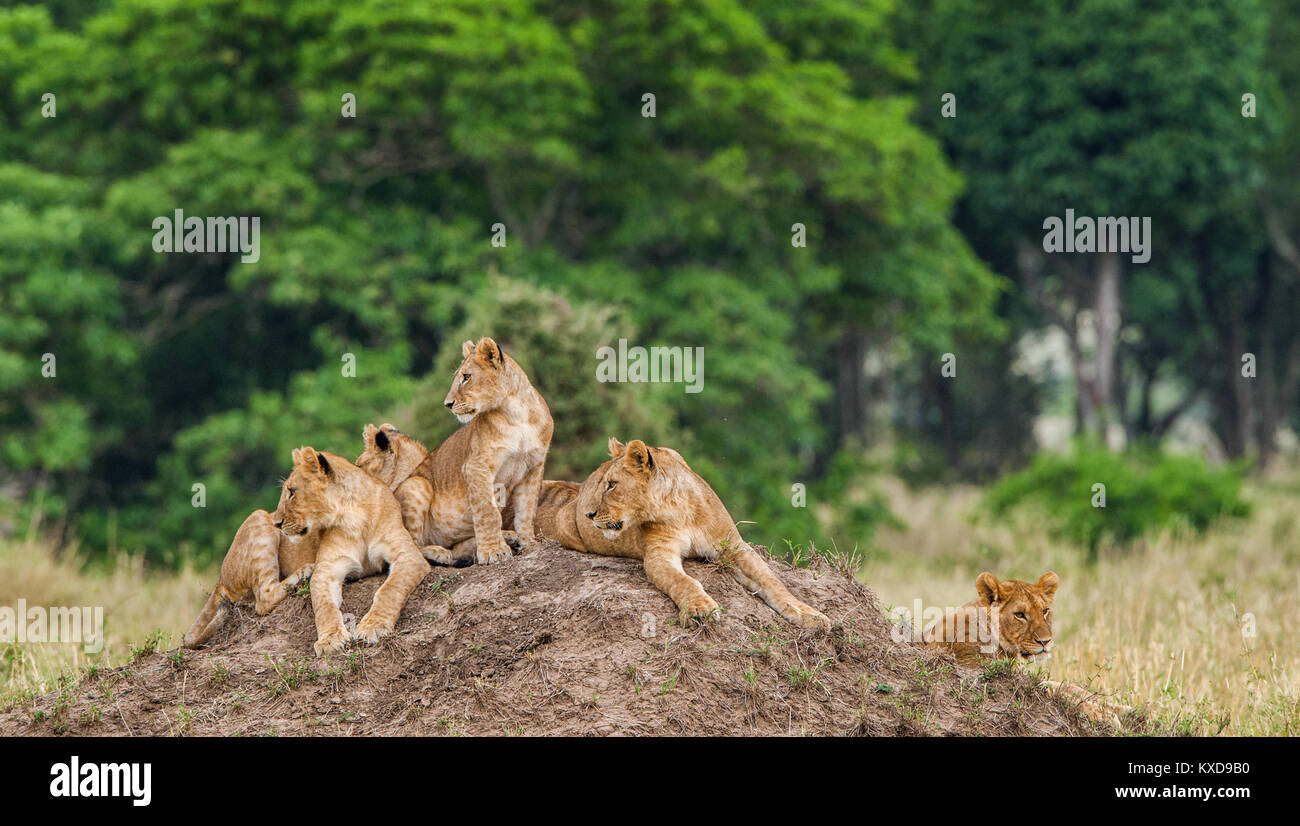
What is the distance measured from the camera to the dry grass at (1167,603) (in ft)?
29.7

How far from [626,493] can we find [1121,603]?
24.2 ft

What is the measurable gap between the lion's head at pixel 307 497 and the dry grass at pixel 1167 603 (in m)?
4.57

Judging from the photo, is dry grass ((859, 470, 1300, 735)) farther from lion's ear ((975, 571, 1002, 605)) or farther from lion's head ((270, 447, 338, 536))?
lion's head ((270, 447, 338, 536))

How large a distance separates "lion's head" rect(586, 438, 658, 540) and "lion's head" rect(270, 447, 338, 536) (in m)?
1.56

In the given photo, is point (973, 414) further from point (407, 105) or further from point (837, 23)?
point (407, 105)

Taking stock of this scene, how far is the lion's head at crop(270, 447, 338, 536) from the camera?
8.22m

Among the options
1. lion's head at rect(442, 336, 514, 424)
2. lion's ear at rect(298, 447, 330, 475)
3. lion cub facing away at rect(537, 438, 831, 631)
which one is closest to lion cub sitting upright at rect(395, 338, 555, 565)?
lion's head at rect(442, 336, 514, 424)

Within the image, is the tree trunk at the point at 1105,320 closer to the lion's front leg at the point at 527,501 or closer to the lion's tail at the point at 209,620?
the lion's front leg at the point at 527,501

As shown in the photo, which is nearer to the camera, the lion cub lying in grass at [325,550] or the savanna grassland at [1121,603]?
the lion cub lying in grass at [325,550]

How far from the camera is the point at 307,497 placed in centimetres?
822

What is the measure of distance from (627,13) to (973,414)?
1248 inches

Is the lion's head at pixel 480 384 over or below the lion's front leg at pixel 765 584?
over

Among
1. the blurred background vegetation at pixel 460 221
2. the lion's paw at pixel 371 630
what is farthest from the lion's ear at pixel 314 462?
the blurred background vegetation at pixel 460 221

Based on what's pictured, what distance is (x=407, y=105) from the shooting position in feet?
75.9
